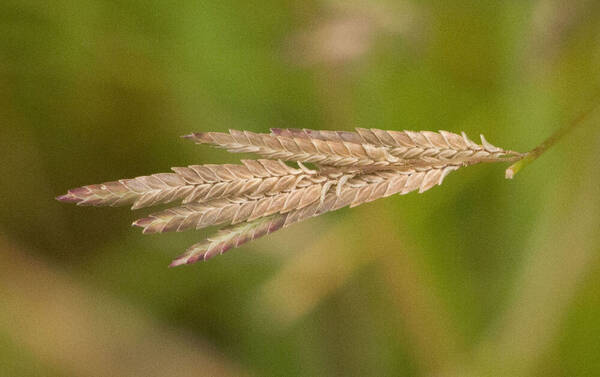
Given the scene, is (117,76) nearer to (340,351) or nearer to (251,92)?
(251,92)

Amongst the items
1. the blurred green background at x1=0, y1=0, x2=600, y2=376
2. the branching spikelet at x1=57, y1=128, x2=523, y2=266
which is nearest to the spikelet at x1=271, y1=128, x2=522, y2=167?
the branching spikelet at x1=57, y1=128, x2=523, y2=266

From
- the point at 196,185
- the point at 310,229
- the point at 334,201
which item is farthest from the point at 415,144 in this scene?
the point at 310,229

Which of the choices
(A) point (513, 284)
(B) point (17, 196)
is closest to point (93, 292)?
(B) point (17, 196)

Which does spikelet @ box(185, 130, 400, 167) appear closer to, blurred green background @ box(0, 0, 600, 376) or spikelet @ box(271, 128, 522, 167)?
Answer: spikelet @ box(271, 128, 522, 167)

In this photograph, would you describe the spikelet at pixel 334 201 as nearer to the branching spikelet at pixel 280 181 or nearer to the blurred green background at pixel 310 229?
the branching spikelet at pixel 280 181

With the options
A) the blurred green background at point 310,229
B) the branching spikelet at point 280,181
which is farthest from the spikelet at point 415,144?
the blurred green background at point 310,229

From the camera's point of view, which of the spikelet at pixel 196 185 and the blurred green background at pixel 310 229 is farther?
the blurred green background at pixel 310 229

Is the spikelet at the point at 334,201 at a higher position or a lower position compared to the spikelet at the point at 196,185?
lower
